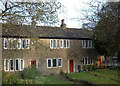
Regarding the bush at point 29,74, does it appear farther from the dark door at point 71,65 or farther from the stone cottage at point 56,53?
the dark door at point 71,65

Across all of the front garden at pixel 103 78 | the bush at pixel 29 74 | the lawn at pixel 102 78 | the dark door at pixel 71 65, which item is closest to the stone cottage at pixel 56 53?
the dark door at pixel 71 65

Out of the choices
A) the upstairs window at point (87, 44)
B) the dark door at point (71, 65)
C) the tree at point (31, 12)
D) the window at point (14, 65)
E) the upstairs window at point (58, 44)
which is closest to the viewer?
the tree at point (31, 12)

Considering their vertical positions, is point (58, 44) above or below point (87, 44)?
above

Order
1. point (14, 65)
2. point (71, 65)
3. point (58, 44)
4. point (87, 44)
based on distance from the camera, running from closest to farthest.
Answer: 1. point (14, 65)
2. point (58, 44)
3. point (71, 65)
4. point (87, 44)

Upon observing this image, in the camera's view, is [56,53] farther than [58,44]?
No

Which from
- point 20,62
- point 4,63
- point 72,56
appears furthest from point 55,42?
point 4,63

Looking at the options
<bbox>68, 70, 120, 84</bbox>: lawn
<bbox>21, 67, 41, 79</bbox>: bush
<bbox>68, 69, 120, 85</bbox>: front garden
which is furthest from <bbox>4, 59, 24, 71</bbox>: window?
<bbox>68, 70, 120, 84</bbox>: lawn

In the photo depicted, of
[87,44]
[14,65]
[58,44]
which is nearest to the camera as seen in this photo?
[14,65]

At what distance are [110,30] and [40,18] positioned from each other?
6.89 meters

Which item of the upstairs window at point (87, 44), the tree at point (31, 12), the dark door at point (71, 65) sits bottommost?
the dark door at point (71, 65)

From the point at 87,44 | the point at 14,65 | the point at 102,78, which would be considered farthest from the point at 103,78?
the point at 14,65

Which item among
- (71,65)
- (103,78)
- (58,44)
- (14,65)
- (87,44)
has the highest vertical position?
(58,44)

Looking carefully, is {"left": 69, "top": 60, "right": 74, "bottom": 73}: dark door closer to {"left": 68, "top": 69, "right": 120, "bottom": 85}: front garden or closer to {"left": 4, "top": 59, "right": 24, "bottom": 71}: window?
{"left": 68, "top": 69, "right": 120, "bottom": 85}: front garden

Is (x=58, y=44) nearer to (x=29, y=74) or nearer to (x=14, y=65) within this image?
(x=14, y=65)
